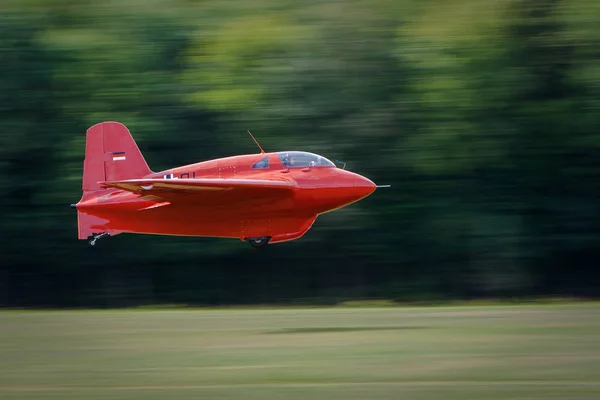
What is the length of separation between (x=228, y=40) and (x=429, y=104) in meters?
7.65

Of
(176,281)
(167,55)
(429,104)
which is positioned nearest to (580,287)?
(429,104)

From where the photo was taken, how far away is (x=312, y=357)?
16562 mm

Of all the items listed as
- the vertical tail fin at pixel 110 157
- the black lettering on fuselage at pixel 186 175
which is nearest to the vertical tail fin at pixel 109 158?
the vertical tail fin at pixel 110 157

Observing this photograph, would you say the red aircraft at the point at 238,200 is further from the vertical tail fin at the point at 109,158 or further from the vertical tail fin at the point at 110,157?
the vertical tail fin at the point at 110,157

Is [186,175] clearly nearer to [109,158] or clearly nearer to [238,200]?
[238,200]

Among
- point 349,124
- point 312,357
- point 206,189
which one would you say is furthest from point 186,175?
point 349,124

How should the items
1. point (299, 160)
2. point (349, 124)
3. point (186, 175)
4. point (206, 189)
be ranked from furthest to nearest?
point (349, 124) < point (186, 175) < point (299, 160) < point (206, 189)

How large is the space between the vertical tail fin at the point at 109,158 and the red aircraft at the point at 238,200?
338 mm

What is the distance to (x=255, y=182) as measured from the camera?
23047 mm

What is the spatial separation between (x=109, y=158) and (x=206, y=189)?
372 cm

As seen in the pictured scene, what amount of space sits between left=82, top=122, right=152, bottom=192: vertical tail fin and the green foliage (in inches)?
358

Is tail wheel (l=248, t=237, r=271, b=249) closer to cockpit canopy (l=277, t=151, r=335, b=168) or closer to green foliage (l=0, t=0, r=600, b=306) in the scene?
cockpit canopy (l=277, t=151, r=335, b=168)

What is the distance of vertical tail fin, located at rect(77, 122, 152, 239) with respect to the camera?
2512cm

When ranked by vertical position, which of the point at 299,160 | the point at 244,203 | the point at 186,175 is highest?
the point at 299,160
